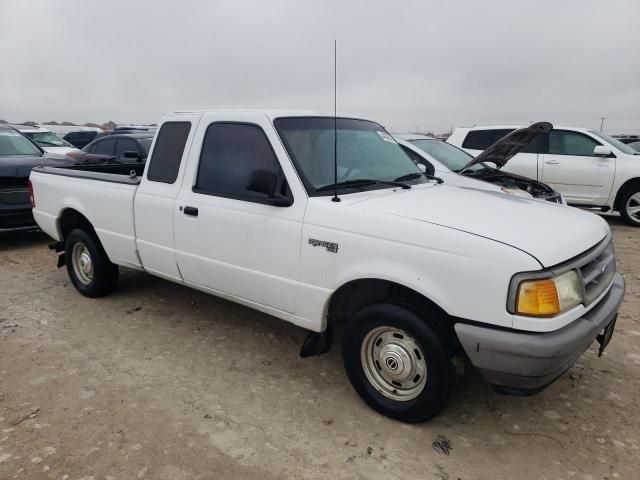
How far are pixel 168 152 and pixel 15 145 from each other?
19.2ft

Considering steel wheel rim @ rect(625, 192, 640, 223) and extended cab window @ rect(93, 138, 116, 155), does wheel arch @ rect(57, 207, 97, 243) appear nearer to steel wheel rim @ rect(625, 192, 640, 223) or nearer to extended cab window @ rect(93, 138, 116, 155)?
extended cab window @ rect(93, 138, 116, 155)

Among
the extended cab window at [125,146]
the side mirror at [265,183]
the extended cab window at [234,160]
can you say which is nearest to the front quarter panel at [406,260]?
the side mirror at [265,183]

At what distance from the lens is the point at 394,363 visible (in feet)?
9.79

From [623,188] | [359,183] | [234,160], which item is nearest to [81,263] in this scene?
[234,160]

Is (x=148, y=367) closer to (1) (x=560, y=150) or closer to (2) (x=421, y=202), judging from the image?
(2) (x=421, y=202)

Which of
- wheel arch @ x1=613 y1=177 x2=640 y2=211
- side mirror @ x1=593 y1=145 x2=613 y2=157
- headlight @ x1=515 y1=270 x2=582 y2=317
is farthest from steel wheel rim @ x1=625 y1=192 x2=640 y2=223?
headlight @ x1=515 y1=270 x2=582 y2=317

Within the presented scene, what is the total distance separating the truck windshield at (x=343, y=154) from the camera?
3385mm

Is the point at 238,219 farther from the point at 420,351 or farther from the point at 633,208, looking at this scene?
the point at 633,208

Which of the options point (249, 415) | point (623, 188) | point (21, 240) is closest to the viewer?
point (249, 415)

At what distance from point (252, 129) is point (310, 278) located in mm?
1211

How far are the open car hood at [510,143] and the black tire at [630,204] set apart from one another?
13.3 feet

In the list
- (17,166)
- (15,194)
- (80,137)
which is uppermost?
(80,137)

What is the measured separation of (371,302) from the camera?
3.10 metres

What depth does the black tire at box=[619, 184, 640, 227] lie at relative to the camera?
29.3ft
